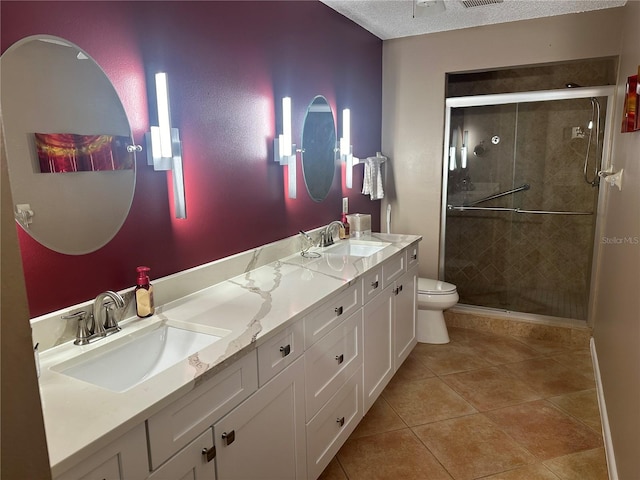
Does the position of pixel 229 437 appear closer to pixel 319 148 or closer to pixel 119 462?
pixel 119 462

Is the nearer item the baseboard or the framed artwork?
the framed artwork

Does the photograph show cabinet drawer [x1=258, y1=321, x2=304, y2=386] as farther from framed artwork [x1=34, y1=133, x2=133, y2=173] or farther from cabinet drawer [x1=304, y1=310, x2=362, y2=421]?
framed artwork [x1=34, y1=133, x2=133, y2=173]

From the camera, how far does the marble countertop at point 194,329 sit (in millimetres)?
958

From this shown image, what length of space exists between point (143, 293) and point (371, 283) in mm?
1114

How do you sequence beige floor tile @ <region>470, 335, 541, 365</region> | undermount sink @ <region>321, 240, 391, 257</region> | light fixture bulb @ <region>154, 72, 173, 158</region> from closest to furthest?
1. light fixture bulb @ <region>154, 72, 173, 158</region>
2. undermount sink @ <region>321, 240, 391, 257</region>
3. beige floor tile @ <region>470, 335, 541, 365</region>

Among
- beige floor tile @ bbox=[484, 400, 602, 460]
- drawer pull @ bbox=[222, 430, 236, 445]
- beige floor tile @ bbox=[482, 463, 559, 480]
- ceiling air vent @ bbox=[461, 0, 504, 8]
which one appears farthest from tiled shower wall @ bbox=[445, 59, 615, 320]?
drawer pull @ bbox=[222, 430, 236, 445]

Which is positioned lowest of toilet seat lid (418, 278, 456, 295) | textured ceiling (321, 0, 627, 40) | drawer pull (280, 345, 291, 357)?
toilet seat lid (418, 278, 456, 295)

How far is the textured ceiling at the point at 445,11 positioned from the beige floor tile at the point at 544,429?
2306mm

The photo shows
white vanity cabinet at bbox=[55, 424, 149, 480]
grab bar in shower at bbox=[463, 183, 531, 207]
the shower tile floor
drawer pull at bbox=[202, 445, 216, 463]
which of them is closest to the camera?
white vanity cabinet at bbox=[55, 424, 149, 480]

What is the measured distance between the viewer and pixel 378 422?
8.20ft

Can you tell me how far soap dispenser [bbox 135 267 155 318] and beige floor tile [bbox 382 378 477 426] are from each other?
61.5 inches

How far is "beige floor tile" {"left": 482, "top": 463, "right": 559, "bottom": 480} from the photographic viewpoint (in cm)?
207

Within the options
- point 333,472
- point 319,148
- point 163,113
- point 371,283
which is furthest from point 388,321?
point 163,113

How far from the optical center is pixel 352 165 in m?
3.20
